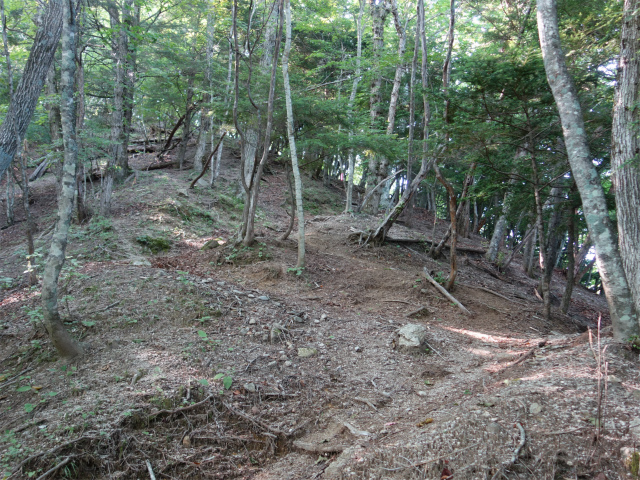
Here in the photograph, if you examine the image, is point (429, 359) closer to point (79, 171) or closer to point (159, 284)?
point (159, 284)

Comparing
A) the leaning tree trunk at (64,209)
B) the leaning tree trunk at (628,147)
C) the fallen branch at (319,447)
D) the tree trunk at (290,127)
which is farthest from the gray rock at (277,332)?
the leaning tree trunk at (628,147)

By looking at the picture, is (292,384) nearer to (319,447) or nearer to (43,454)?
(319,447)

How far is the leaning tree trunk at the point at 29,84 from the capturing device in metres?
5.69

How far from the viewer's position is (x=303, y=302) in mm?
7309

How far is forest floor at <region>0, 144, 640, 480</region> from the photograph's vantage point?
2971 mm

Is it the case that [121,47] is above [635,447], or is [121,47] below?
above

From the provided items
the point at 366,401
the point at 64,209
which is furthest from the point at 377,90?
the point at 366,401

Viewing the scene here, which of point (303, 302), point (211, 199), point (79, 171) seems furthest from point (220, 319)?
point (211, 199)

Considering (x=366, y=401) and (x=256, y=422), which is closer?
(x=256, y=422)

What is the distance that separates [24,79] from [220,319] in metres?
4.77

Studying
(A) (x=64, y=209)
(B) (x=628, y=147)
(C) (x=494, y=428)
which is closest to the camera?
(C) (x=494, y=428)

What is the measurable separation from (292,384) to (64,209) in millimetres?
3372

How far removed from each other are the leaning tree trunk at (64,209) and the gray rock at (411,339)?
175 inches

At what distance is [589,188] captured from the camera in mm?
4520
